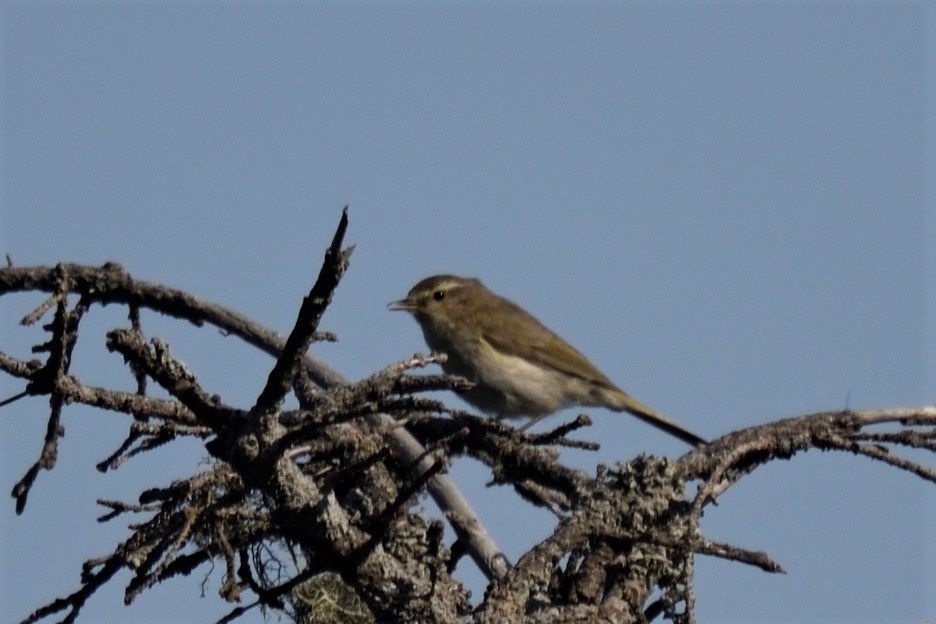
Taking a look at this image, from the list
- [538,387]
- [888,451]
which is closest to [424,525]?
[888,451]

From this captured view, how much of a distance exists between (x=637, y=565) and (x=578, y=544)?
20 centimetres

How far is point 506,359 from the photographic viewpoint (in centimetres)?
1035

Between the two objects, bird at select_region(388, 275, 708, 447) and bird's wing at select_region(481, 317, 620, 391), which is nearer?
bird at select_region(388, 275, 708, 447)

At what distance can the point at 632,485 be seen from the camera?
15.5 feet

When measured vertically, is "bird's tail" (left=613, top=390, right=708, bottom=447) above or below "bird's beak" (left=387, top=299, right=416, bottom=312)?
below

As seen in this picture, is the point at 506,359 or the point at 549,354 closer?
the point at 506,359

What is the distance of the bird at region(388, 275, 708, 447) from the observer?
400 inches

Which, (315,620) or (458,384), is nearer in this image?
(458,384)

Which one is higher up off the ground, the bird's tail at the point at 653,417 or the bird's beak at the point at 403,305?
the bird's beak at the point at 403,305

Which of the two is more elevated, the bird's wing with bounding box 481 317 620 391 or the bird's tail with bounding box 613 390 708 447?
the bird's wing with bounding box 481 317 620 391

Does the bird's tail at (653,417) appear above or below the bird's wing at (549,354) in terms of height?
below

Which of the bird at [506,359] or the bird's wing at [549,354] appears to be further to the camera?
the bird's wing at [549,354]

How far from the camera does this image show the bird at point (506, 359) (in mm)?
10148

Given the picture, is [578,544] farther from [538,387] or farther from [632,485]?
[538,387]
